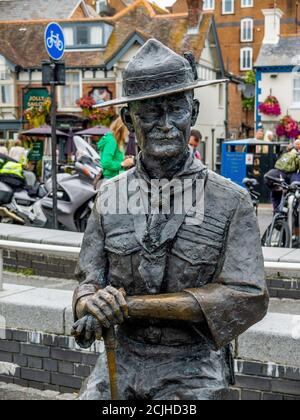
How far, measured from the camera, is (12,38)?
35.8 m

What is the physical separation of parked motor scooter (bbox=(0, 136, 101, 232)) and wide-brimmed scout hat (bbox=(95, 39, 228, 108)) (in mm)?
6916

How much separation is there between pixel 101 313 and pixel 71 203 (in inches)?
294

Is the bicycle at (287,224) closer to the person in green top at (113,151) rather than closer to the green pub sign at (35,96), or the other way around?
the person in green top at (113,151)

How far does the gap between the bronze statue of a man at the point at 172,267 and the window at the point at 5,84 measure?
109 ft

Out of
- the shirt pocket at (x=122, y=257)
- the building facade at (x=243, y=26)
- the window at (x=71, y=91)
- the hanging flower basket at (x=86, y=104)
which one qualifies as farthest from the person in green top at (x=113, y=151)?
the building facade at (x=243, y=26)

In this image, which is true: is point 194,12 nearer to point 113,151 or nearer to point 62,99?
point 62,99

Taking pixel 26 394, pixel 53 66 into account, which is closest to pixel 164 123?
pixel 26 394

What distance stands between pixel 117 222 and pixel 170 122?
0.46 meters

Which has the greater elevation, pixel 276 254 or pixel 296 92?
pixel 296 92

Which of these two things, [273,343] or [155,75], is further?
[273,343]

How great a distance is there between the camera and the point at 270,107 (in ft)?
89.8

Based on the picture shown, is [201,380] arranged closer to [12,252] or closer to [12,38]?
[12,252]

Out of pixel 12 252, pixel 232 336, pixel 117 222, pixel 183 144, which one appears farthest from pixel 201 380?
pixel 12 252

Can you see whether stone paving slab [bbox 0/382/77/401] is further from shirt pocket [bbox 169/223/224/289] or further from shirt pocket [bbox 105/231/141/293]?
shirt pocket [bbox 169/223/224/289]
